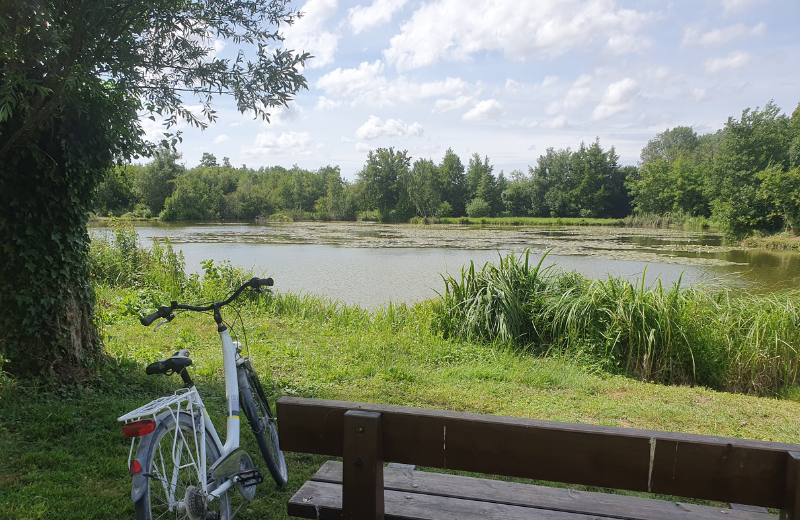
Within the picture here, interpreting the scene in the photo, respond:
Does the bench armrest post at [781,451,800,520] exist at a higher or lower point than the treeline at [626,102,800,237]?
lower

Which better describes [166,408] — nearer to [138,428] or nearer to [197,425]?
[197,425]

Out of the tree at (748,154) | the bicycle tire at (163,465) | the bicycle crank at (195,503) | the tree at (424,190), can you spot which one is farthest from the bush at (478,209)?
the bicycle crank at (195,503)

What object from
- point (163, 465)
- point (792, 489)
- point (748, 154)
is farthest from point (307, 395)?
point (748, 154)

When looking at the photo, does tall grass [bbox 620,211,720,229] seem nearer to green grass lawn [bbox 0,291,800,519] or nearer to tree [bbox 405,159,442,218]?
tree [bbox 405,159,442,218]

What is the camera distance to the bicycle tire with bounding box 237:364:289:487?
98.7 inches

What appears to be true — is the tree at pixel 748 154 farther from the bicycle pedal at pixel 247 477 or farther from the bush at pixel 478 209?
the bicycle pedal at pixel 247 477

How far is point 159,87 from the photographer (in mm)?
3730

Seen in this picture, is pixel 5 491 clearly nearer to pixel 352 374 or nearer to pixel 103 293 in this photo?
pixel 352 374

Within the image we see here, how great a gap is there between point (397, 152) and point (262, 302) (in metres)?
58.7

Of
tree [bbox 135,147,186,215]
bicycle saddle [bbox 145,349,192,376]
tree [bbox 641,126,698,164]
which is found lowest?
bicycle saddle [bbox 145,349,192,376]

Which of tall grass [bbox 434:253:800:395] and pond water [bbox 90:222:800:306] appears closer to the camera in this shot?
tall grass [bbox 434:253:800:395]

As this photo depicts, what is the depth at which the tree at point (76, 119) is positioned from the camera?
3.01m

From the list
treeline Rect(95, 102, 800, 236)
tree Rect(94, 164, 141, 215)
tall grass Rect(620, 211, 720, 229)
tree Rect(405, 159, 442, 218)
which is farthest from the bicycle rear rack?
tree Rect(405, 159, 442, 218)

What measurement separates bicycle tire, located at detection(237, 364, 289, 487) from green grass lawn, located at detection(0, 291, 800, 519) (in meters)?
0.13
